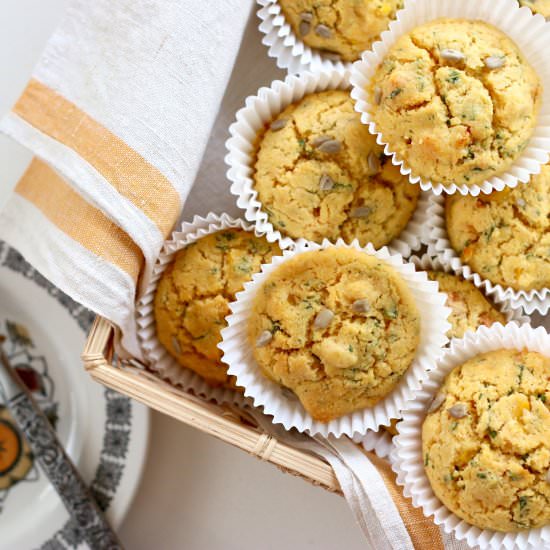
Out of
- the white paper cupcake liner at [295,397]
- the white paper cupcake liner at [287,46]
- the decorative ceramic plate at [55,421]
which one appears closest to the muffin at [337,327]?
the white paper cupcake liner at [295,397]

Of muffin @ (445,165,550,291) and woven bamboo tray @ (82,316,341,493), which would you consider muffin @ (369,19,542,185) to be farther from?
woven bamboo tray @ (82,316,341,493)

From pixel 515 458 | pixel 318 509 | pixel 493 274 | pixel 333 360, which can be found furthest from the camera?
pixel 318 509

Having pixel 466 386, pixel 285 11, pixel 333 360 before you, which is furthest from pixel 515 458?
pixel 285 11

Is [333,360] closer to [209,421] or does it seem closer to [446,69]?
[209,421]

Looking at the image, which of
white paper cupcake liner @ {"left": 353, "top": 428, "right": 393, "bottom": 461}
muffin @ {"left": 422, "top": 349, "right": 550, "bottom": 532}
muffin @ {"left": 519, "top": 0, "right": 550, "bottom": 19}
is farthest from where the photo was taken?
white paper cupcake liner @ {"left": 353, "top": 428, "right": 393, "bottom": 461}

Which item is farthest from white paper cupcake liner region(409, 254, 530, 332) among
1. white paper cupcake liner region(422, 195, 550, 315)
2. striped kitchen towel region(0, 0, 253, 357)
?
striped kitchen towel region(0, 0, 253, 357)

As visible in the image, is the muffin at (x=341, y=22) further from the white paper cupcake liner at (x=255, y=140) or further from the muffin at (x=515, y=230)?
the muffin at (x=515, y=230)

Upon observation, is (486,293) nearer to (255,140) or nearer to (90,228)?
(255,140)
